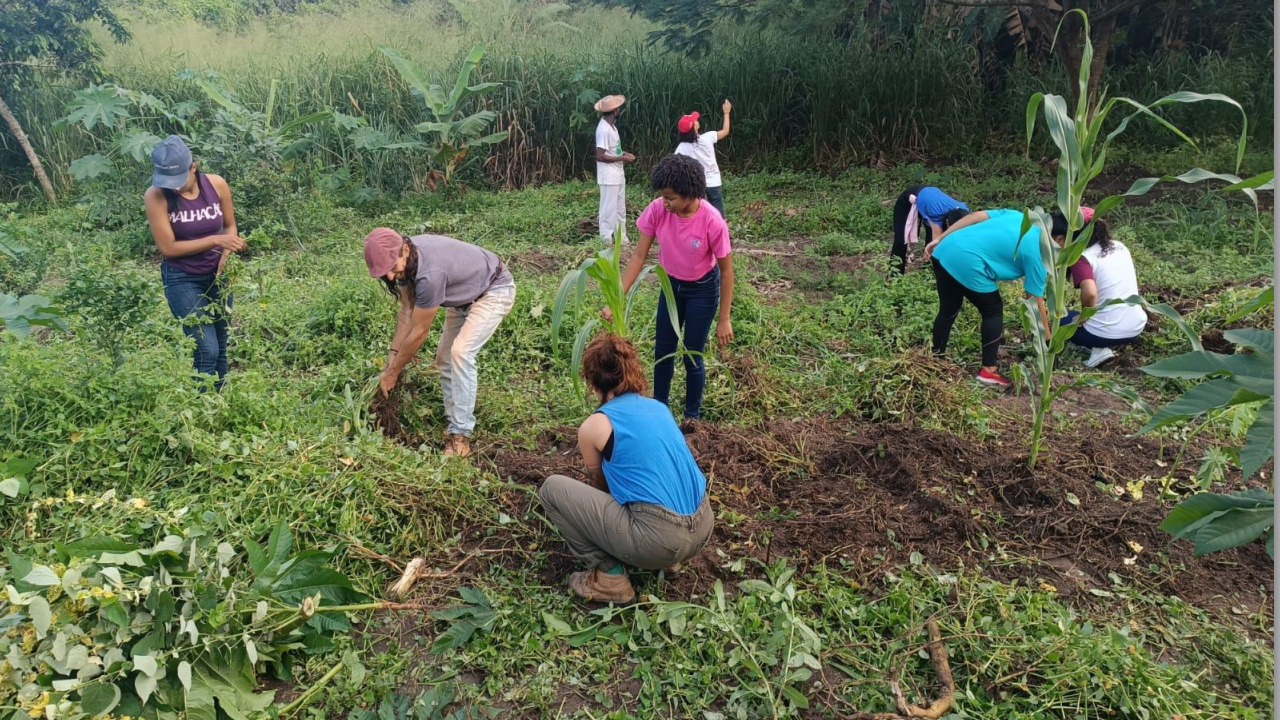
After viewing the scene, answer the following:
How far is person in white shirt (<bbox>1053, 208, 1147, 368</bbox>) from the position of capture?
15.4 ft

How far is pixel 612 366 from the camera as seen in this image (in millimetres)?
3043

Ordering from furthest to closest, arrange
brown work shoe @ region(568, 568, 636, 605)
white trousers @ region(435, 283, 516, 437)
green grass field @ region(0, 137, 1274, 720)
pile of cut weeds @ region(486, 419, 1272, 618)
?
white trousers @ region(435, 283, 516, 437) < pile of cut weeds @ region(486, 419, 1272, 618) < brown work shoe @ region(568, 568, 636, 605) < green grass field @ region(0, 137, 1274, 720)

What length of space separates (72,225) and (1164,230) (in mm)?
10902

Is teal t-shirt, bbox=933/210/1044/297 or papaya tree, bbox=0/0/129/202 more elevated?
papaya tree, bbox=0/0/129/202

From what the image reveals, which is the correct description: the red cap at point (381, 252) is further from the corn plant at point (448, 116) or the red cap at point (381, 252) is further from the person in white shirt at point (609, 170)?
the corn plant at point (448, 116)

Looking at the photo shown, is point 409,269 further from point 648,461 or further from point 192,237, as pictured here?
point 648,461

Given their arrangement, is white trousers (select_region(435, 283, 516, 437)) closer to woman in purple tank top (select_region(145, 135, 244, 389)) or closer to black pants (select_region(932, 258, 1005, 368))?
woman in purple tank top (select_region(145, 135, 244, 389))

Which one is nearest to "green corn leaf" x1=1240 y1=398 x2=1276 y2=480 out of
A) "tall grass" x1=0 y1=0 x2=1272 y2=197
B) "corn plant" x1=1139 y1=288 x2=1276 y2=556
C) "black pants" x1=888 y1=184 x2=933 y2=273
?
"corn plant" x1=1139 y1=288 x2=1276 y2=556

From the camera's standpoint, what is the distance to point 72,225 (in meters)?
9.13

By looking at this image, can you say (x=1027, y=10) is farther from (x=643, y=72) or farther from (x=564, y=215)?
(x=564, y=215)

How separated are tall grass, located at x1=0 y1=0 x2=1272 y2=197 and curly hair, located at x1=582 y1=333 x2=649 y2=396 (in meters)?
8.17

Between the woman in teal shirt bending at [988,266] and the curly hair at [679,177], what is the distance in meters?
1.68

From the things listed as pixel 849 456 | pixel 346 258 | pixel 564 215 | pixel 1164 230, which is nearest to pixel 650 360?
pixel 849 456

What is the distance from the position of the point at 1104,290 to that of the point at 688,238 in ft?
8.61
